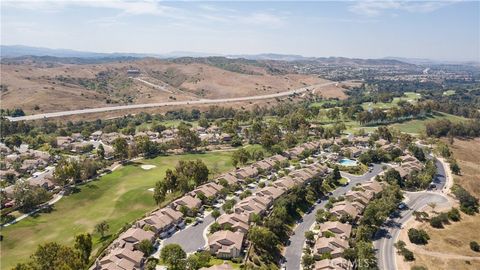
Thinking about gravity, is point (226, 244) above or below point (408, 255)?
above

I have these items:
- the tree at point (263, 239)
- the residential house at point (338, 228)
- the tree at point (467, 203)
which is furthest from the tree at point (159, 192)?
the tree at point (467, 203)

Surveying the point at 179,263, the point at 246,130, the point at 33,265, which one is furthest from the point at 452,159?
the point at 33,265

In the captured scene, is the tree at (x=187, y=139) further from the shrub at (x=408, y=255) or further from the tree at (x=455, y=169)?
the tree at (x=455, y=169)

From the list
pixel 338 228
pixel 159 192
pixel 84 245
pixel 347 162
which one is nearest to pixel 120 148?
pixel 159 192

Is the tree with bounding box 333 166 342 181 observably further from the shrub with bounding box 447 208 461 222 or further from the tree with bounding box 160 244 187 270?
the tree with bounding box 160 244 187 270

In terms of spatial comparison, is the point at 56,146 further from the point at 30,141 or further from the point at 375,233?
the point at 375,233

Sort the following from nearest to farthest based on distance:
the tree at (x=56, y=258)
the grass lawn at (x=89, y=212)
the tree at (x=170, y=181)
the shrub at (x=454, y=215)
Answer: the tree at (x=56, y=258)
the grass lawn at (x=89, y=212)
the shrub at (x=454, y=215)
the tree at (x=170, y=181)

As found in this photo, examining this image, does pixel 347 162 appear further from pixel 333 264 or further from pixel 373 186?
pixel 333 264
